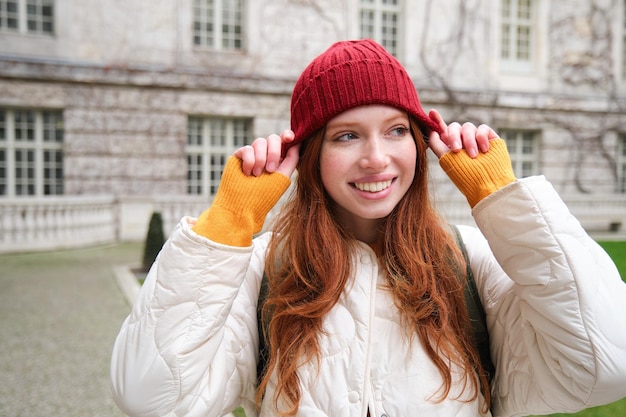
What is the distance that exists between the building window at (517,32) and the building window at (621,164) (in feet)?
13.3

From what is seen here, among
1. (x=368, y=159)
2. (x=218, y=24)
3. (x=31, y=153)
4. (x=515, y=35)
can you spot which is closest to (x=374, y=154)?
(x=368, y=159)

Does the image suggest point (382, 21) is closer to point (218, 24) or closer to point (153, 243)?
point (218, 24)

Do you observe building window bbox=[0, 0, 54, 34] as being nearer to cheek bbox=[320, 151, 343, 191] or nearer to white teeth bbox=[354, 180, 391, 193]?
cheek bbox=[320, 151, 343, 191]

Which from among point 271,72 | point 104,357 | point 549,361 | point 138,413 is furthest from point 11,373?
point 271,72

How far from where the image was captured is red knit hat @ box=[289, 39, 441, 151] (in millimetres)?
1532

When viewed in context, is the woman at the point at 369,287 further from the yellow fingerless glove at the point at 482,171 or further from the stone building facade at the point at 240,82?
the stone building facade at the point at 240,82

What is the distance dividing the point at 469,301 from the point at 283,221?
66 cm

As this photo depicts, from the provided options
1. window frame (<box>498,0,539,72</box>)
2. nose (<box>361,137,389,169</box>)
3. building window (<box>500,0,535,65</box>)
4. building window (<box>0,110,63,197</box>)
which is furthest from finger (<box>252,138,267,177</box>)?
building window (<box>500,0,535,65</box>)

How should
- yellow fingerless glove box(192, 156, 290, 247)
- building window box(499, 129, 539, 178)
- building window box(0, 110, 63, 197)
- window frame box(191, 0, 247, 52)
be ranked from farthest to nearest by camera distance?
building window box(499, 129, 539, 178), window frame box(191, 0, 247, 52), building window box(0, 110, 63, 197), yellow fingerless glove box(192, 156, 290, 247)

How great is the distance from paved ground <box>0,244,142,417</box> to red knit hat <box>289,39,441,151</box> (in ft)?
9.12

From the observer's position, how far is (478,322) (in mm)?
1594

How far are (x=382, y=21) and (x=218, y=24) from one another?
474 cm

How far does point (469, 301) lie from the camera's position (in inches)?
62.9

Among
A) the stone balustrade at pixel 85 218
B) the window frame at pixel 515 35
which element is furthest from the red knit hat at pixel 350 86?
the window frame at pixel 515 35
